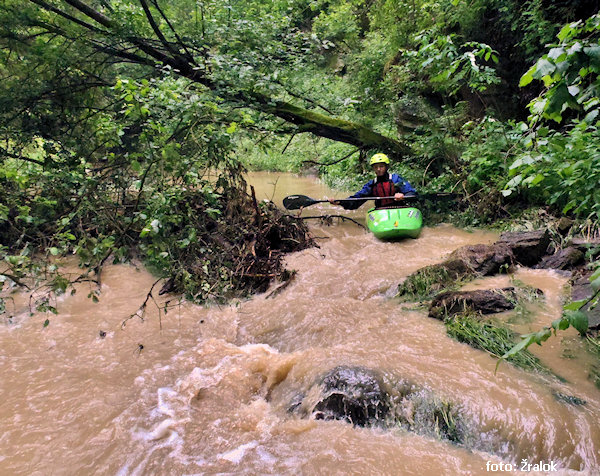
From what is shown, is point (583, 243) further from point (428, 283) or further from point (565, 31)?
point (565, 31)

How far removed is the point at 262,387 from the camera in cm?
299

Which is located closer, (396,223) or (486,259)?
(486,259)

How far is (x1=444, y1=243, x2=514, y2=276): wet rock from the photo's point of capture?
14.0 feet

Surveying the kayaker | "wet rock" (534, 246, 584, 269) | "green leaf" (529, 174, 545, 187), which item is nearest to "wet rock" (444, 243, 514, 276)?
"wet rock" (534, 246, 584, 269)

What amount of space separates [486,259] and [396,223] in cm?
198

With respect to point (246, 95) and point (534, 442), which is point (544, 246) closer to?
point (534, 442)

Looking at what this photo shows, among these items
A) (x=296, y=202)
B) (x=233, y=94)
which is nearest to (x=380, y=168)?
(x=296, y=202)

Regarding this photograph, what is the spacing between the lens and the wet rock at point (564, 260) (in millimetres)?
4102

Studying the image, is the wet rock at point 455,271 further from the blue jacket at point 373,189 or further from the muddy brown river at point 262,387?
the blue jacket at point 373,189

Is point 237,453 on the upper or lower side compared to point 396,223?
lower

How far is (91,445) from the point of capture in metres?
2.37

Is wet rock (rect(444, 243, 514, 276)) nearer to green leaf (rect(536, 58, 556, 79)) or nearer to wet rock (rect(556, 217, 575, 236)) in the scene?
wet rock (rect(556, 217, 575, 236))

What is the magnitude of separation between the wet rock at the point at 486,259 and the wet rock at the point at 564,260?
38 centimetres

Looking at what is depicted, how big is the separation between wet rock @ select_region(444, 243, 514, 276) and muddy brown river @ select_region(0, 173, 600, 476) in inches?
8.8
